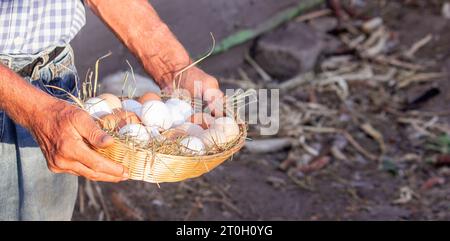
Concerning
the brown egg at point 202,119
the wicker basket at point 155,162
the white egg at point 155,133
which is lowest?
the wicker basket at point 155,162

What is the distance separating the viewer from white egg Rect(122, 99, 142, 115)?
8.13ft

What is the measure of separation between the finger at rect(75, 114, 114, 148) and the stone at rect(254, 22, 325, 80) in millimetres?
3475

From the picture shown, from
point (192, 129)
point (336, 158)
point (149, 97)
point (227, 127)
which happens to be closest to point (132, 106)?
point (149, 97)

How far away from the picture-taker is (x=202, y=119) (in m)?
2.50

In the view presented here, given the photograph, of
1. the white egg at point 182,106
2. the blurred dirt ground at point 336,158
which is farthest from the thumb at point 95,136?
the blurred dirt ground at point 336,158

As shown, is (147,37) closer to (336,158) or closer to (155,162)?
(155,162)

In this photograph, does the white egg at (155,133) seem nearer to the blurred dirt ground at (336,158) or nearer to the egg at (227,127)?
the egg at (227,127)

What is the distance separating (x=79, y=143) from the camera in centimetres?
208

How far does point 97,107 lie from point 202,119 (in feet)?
1.06

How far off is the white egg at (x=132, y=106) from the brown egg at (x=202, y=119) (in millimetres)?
154

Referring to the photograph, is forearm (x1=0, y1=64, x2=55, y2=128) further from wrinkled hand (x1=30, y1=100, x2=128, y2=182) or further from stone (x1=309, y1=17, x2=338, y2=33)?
stone (x1=309, y1=17, x2=338, y2=33)

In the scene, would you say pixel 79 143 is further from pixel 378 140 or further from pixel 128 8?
pixel 378 140

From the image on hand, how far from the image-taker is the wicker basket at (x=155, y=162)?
217 centimetres

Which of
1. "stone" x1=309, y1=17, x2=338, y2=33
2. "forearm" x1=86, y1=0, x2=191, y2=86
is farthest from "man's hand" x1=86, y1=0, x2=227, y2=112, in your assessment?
"stone" x1=309, y1=17, x2=338, y2=33
